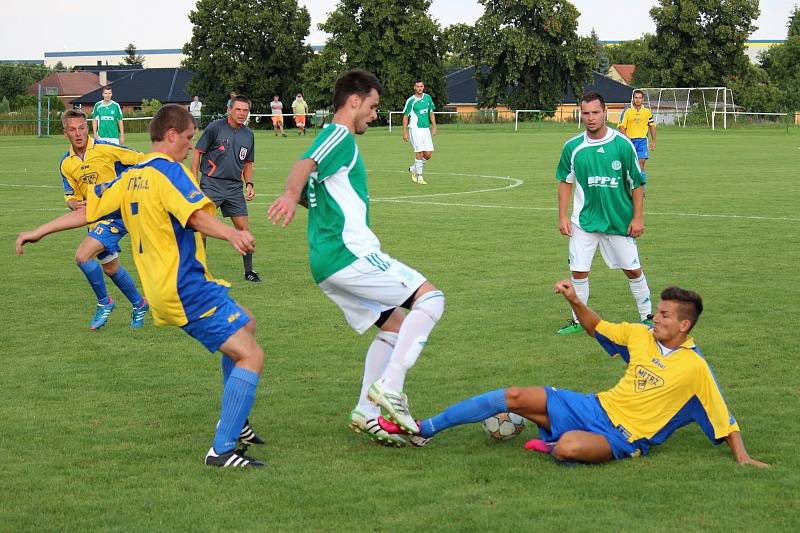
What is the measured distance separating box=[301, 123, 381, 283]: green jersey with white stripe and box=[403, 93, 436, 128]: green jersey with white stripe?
20624 mm

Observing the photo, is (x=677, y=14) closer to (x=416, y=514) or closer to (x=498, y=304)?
(x=498, y=304)

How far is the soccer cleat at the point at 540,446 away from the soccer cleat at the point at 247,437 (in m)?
1.62

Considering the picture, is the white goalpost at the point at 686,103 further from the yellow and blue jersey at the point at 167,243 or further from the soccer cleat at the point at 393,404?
the yellow and blue jersey at the point at 167,243

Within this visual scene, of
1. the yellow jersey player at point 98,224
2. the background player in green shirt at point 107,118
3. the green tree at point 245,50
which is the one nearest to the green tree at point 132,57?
the green tree at point 245,50

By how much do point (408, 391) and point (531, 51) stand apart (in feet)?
236

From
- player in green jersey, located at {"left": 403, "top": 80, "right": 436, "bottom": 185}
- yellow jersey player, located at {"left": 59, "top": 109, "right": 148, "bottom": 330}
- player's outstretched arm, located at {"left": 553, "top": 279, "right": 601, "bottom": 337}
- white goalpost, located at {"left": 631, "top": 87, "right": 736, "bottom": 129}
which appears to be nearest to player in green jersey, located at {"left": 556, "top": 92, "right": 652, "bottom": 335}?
player's outstretched arm, located at {"left": 553, "top": 279, "right": 601, "bottom": 337}

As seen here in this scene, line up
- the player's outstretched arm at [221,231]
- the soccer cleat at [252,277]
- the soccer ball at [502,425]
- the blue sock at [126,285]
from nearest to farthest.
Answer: the player's outstretched arm at [221,231], the soccer ball at [502,425], the blue sock at [126,285], the soccer cleat at [252,277]

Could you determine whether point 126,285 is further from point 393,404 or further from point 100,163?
point 393,404

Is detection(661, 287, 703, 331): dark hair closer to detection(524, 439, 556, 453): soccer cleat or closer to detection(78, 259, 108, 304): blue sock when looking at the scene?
detection(524, 439, 556, 453): soccer cleat

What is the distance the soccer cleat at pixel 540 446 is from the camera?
6215 millimetres

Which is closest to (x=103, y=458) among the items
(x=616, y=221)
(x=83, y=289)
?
(x=616, y=221)

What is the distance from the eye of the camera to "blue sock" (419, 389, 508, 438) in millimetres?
6148

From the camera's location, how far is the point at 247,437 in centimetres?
634

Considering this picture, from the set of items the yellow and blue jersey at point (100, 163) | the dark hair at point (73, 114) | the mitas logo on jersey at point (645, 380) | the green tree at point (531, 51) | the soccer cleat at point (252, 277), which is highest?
the green tree at point (531, 51)
